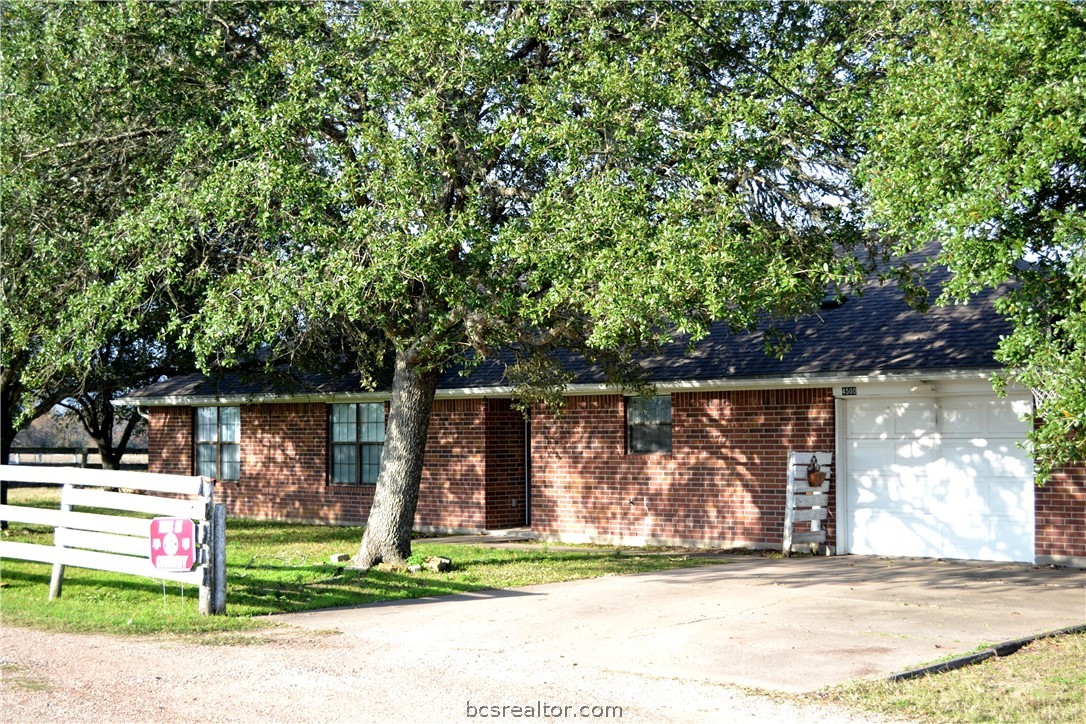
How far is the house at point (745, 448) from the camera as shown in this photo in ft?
50.4

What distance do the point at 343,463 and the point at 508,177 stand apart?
10970mm

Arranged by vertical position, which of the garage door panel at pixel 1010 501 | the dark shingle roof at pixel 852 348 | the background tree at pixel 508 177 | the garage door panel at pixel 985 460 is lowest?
the garage door panel at pixel 1010 501

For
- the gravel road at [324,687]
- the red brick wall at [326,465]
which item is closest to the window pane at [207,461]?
the red brick wall at [326,465]

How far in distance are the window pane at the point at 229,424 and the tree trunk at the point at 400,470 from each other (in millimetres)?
11317

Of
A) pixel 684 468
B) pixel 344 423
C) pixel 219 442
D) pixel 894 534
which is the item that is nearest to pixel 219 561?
pixel 684 468

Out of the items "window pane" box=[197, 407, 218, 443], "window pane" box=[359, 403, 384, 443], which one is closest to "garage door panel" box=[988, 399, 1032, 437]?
"window pane" box=[359, 403, 384, 443]

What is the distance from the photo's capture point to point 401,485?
15.0m

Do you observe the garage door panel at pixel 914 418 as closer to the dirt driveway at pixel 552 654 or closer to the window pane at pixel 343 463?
the dirt driveway at pixel 552 654

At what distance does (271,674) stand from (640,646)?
3.05m

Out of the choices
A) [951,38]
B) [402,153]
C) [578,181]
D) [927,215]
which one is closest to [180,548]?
[402,153]

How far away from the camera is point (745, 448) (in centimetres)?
1769

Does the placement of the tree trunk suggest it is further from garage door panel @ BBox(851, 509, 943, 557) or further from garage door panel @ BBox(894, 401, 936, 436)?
garage door panel @ BBox(894, 401, 936, 436)

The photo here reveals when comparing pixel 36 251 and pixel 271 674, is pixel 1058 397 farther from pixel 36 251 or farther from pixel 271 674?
pixel 36 251

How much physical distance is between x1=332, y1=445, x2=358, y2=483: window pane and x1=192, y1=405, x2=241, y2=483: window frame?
317 centimetres
